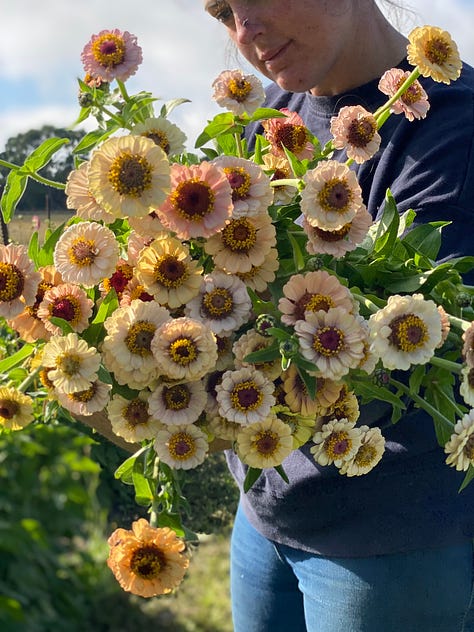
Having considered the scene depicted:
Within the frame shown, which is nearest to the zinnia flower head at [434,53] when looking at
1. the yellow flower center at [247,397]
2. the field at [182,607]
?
the yellow flower center at [247,397]

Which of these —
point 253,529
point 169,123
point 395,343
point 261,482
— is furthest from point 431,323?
point 253,529

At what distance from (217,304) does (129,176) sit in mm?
126

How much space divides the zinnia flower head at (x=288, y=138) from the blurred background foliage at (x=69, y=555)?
51.8 inches

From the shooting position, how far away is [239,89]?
32.6 inches

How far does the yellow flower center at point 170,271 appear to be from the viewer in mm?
688

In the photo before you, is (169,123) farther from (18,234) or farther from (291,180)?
(18,234)

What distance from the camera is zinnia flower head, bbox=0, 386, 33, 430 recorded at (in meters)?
0.78

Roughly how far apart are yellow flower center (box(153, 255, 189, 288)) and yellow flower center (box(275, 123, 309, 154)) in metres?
0.22

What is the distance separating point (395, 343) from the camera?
66 centimetres

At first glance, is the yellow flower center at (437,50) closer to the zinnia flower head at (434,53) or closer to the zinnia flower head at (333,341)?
the zinnia flower head at (434,53)

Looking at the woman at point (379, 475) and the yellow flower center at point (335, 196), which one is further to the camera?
the woman at point (379, 475)

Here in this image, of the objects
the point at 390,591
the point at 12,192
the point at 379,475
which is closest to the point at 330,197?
the point at 12,192

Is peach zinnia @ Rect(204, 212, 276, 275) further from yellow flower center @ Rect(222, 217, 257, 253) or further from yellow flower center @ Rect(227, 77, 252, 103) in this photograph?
yellow flower center @ Rect(227, 77, 252, 103)

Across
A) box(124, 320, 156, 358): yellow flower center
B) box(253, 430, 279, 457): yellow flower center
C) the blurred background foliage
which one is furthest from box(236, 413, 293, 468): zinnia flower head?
the blurred background foliage
